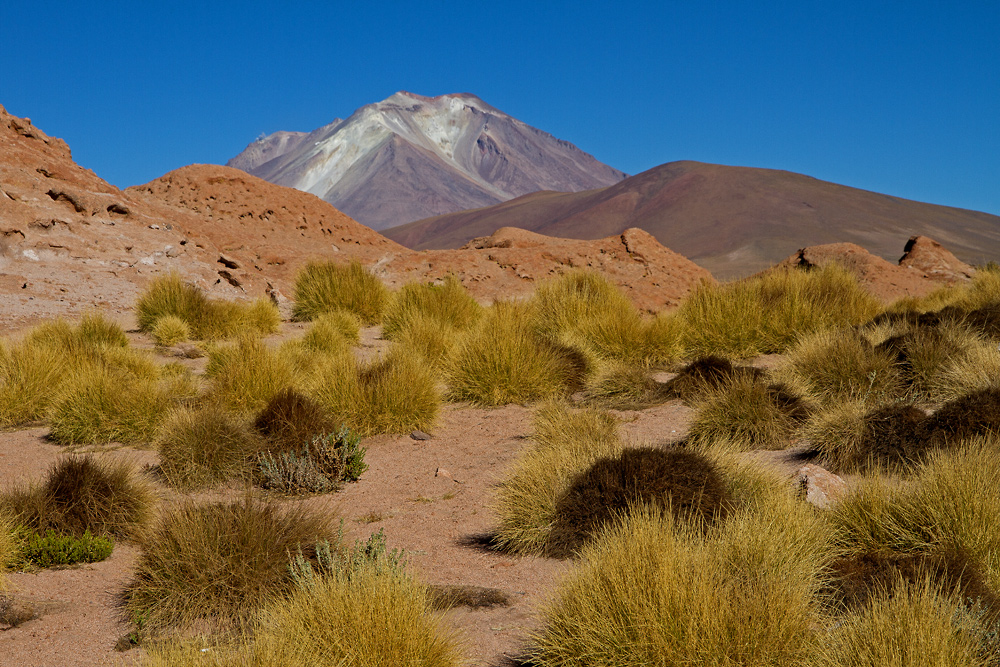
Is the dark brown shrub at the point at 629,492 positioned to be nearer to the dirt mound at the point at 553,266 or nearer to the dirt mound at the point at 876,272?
the dirt mound at the point at 553,266

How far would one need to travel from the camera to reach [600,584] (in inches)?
95.3

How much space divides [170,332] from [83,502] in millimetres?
5419

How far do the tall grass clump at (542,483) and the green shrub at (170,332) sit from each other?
5.77 meters

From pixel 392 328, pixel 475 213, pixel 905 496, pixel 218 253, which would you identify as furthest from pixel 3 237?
pixel 475 213

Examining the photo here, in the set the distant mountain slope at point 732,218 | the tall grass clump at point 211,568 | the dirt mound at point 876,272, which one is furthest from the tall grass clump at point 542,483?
the distant mountain slope at point 732,218

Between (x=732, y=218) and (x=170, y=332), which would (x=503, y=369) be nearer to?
(x=170, y=332)

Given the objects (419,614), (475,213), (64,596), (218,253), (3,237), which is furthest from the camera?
(475,213)

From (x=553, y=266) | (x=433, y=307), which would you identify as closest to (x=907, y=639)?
(x=433, y=307)

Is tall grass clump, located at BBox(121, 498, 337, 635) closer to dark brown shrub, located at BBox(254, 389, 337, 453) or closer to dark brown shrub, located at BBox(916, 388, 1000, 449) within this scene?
dark brown shrub, located at BBox(254, 389, 337, 453)

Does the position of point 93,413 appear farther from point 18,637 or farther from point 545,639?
point 545,639

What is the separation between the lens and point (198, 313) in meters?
9.79

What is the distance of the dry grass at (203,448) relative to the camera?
4785 millimetres

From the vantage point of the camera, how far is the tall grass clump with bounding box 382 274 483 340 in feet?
31.3

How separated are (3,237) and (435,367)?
22.8 ft
